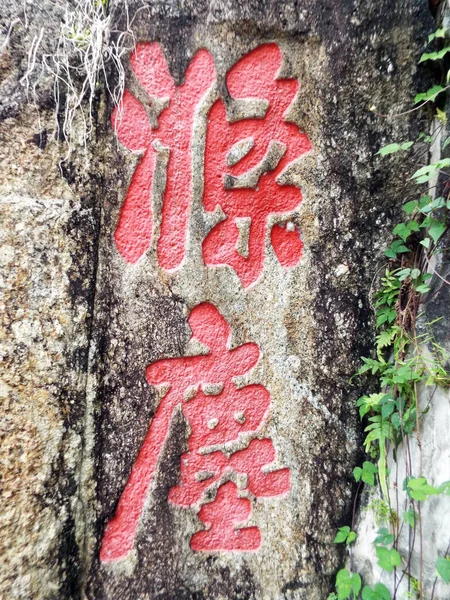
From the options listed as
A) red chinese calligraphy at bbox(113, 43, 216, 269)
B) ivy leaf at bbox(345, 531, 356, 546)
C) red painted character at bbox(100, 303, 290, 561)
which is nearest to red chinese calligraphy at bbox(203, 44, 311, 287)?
red chinese calligraphy at bbox(113, 43, 216, 269)

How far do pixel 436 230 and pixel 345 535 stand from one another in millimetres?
1467

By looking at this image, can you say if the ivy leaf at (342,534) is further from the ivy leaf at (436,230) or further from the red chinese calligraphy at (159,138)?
the red chinese calligraphy at (159,138)

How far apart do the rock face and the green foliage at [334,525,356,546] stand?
5 cm

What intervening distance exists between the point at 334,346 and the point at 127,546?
4.50ft

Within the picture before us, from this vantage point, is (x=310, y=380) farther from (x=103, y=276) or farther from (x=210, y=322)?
(x=103, y=276)

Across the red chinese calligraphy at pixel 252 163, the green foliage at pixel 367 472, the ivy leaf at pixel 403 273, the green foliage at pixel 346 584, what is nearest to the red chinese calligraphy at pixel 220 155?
the red chinese calligraphy at pixel 252 163

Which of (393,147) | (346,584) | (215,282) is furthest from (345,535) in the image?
(393,147)

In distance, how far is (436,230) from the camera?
1591 mm

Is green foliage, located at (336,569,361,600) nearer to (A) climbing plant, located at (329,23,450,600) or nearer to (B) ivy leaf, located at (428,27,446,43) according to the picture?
(A) climbing plant, located at (329,23,450,600)

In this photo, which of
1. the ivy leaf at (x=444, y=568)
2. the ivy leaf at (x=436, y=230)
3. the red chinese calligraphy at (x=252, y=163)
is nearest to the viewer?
the ivy leaf at (x=444, y=568)

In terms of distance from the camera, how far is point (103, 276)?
176 cm

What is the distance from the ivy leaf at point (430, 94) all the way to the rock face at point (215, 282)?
0.22ft

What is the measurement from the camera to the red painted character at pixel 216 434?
5.93 feet

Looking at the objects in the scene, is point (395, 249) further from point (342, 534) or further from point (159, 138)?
point (342, 534)
